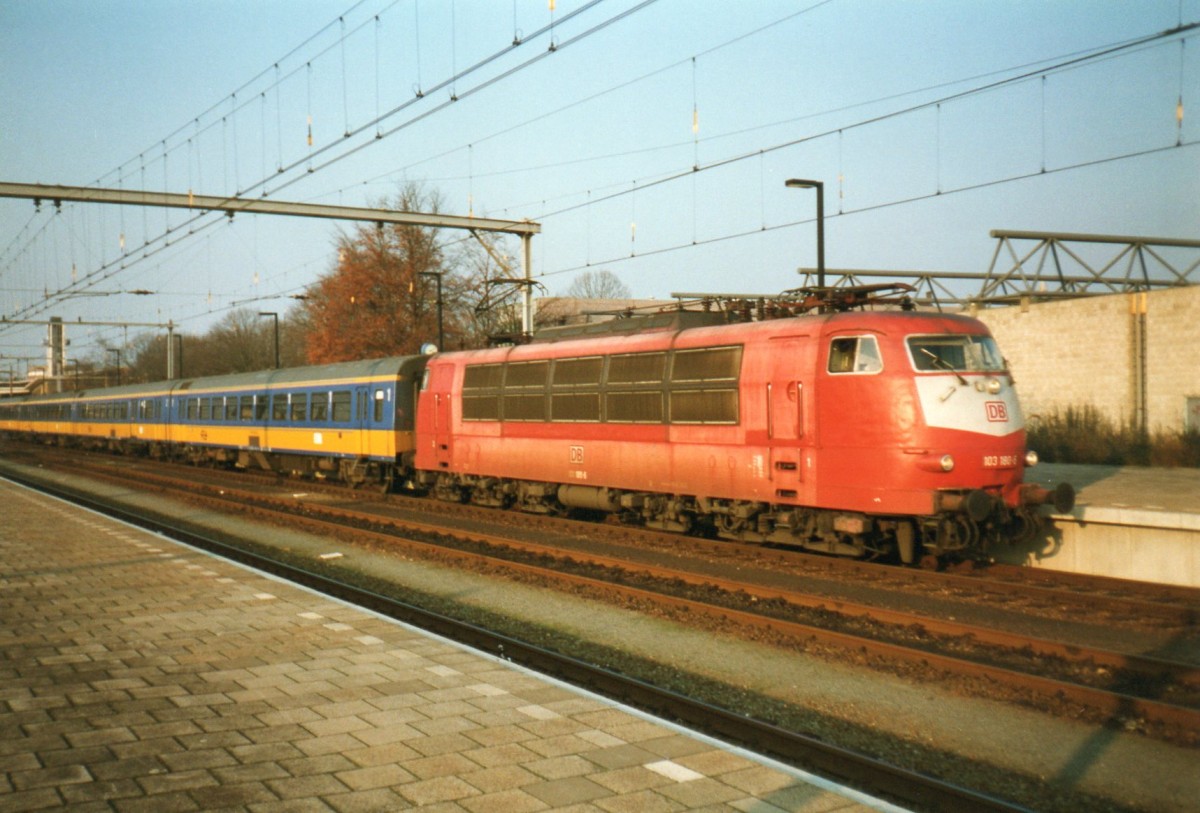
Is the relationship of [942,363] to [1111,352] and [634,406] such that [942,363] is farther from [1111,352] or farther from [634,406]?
[1111,352]

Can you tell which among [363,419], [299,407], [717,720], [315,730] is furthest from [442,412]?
[315,730]

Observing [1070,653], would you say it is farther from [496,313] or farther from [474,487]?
[496,313]

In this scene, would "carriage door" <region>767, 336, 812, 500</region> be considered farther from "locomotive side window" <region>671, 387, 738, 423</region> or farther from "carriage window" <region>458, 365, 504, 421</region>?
"carriage window" <region>458, 365, 504, 421</region>

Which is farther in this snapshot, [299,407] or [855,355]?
[299,407]

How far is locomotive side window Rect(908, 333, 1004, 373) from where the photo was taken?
12094mm

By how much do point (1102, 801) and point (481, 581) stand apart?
334 inches

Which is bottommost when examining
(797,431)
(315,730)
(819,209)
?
(315,730)

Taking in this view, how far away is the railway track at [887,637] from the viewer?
A: 7262 mm

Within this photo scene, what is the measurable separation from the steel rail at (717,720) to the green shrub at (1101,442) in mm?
17135

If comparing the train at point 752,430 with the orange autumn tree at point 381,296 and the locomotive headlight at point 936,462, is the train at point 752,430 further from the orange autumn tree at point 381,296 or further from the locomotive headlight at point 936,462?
the orange autumn tree at point 381,296

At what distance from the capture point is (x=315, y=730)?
5.87 meters

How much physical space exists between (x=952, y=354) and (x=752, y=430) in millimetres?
2766

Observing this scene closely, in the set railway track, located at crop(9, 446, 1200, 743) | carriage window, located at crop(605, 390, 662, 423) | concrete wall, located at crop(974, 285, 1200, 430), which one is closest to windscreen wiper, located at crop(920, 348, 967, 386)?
railway track, located at crop(9, 446, 1200, 743)

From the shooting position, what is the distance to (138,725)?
5.92 meters
